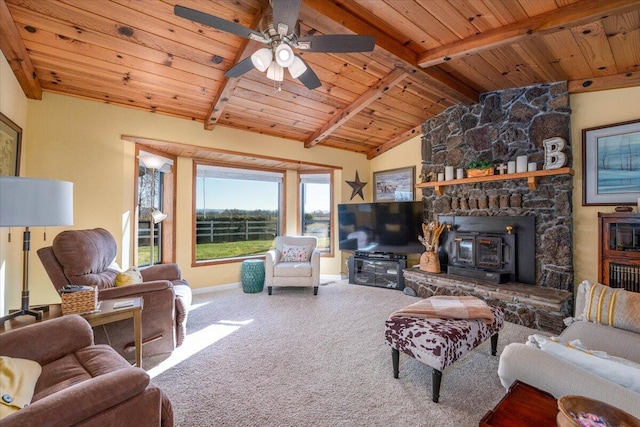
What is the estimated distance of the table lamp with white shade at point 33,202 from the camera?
1419mm

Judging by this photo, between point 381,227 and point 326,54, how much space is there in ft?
9.73

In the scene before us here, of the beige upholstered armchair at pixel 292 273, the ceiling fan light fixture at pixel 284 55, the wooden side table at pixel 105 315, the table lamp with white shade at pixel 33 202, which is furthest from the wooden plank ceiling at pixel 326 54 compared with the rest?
the beige upholstered armchair at pixel 292 273

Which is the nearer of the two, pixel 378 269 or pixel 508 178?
pixel 508 178

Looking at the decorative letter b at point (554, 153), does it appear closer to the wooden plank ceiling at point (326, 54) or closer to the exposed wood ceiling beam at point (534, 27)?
the wooden plank ceiling at point (326, 54)

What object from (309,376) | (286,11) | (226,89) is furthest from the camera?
(226,89)

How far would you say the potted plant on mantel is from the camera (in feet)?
13.1

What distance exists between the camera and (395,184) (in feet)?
18.7

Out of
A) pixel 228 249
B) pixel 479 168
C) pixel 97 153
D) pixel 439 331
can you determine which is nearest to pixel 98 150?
pixel 97 153

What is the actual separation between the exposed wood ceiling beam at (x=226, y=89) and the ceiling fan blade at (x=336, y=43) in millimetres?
587

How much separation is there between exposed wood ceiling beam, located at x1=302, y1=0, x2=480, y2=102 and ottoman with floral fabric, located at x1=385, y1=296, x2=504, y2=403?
2.50m

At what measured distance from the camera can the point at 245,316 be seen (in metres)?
3.51

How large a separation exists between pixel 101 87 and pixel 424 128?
4.65 metres

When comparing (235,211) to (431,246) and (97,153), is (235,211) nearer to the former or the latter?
(97,153)

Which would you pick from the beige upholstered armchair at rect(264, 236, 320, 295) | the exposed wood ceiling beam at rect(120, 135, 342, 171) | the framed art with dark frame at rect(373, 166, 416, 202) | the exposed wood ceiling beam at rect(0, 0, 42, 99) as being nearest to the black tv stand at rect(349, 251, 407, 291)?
the beige upholstered armchair at rect(264, 236, 320, 295)
